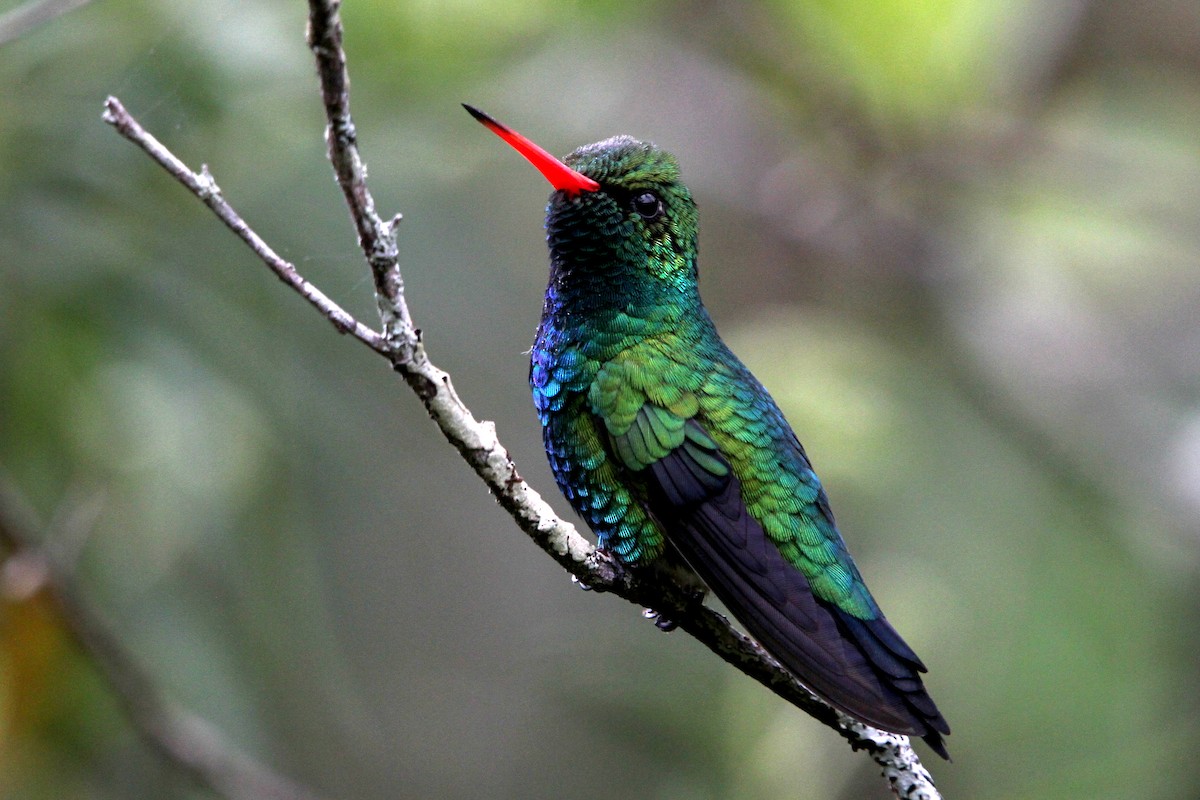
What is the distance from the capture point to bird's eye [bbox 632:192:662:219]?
2.91 metres

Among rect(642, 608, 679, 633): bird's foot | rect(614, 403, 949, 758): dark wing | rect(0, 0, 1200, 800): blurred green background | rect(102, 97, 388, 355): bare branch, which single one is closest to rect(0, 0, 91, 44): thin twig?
rect(0, 0, 1200, 800): blurred green background

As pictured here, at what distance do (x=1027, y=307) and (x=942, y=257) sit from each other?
0.42 metres

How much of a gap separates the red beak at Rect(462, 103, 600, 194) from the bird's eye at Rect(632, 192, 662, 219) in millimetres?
121

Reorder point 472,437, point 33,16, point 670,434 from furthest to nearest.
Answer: point 670,434 < point 33,16 < point 472,437

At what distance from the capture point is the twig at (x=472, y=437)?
165 centimetres

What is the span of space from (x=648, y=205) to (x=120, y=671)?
1.90m

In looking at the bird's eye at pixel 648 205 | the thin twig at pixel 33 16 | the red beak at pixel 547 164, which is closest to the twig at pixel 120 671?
the thin twig at pixel 33 16

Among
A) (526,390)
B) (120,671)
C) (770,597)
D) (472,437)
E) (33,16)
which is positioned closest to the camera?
(472,437)

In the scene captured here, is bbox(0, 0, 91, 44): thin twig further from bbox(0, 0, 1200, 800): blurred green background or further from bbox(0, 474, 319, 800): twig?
bbox(0, 474, 319, 800): twig

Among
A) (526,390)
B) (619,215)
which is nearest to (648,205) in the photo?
(619,215)

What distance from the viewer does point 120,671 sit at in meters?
3.31

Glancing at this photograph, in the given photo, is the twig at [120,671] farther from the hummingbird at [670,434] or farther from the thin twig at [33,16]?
the hummingbird at [670,434]

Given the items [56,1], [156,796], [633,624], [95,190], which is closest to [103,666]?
[156,796]

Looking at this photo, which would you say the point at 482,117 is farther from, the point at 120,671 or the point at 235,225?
the point at 120,671
